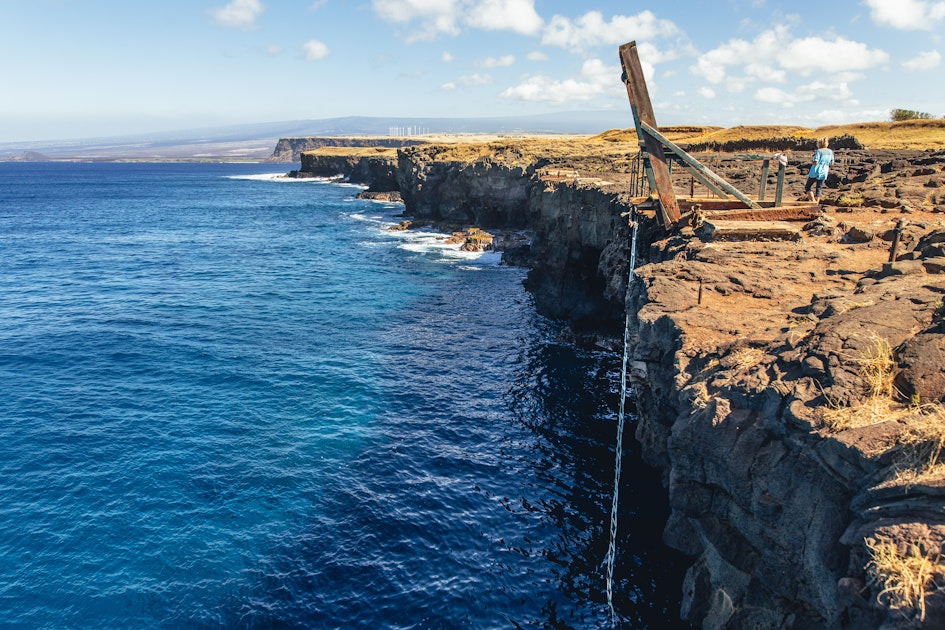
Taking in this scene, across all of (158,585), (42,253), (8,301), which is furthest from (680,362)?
(42,253)

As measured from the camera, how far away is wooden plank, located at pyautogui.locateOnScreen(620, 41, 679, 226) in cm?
2914

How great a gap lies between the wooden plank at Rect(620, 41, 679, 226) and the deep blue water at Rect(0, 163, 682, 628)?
11281 mm

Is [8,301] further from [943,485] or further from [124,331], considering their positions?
[943,485]

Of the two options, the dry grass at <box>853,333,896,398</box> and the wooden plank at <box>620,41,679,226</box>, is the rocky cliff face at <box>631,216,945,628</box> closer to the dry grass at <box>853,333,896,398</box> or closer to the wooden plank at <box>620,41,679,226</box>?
the dry grass at <box>853,333,896,398</box>

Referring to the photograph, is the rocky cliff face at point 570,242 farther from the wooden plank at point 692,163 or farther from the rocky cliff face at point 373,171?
the rocky cliff face at point 373,171

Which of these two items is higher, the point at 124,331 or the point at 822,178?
the point at 822,178

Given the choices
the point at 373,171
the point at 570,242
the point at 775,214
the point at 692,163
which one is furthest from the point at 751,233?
the point at 373,171

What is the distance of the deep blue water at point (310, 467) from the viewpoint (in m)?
19.8

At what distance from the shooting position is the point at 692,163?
26.6 m

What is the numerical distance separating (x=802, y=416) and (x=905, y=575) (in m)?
3.86

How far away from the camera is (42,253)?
7550cm

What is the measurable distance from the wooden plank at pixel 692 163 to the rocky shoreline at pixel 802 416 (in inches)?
91.9

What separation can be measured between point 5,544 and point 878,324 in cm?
2921

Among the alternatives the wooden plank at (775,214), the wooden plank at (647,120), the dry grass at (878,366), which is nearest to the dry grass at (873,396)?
the dry grass at (878,366)
